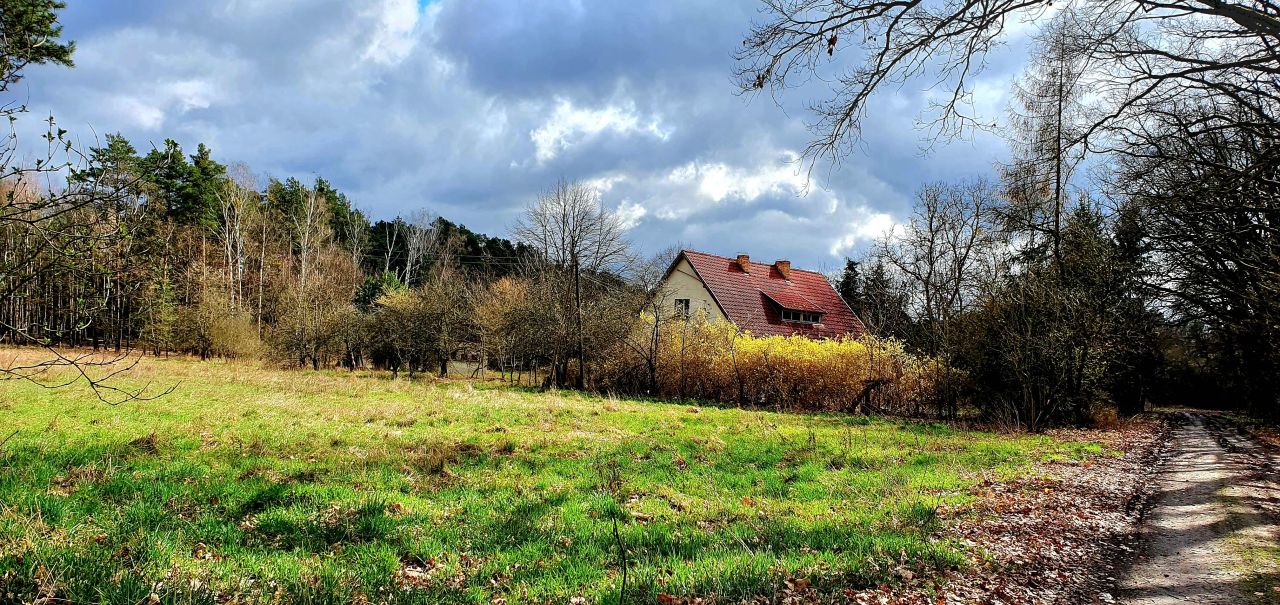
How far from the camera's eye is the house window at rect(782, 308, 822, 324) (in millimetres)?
36125

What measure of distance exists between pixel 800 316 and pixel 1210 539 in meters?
31.1

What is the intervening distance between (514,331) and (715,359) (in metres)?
10.2

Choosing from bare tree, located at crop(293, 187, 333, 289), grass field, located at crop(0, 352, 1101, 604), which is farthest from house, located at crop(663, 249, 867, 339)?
bare tree, located at crop(293, 187, 333, 289)

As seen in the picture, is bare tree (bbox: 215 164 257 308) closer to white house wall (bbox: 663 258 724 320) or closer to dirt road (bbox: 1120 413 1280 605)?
white house wall (bbox: 663 258 724 320)

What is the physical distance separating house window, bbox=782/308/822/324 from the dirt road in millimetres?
25744

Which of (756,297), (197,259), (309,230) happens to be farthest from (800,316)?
(197,259)

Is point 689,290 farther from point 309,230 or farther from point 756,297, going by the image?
point 309,230

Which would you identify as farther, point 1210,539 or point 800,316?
point 800,316

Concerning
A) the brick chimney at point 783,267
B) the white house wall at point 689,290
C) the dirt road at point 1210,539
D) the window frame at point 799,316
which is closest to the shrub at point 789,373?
the white house wall at point 689,290

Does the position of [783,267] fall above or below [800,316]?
above

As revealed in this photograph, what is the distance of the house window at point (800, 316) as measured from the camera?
36125 millimetres

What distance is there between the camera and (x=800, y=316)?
120ft

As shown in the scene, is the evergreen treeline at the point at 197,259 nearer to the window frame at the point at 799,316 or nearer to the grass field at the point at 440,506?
the grass field at the point at 440,506

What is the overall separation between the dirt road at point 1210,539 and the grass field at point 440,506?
1687 millimetres
